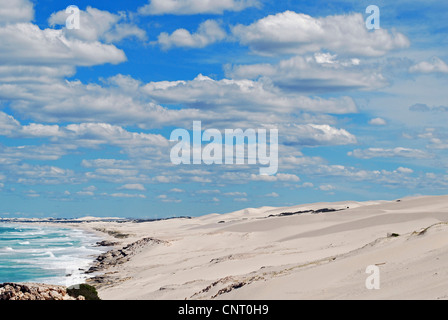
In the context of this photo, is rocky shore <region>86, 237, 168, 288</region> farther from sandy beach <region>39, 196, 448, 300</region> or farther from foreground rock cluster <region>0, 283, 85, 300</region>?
foreground rock cluster <region>0, 283, 85, 300</region>

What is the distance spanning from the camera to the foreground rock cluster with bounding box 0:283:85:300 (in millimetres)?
18938

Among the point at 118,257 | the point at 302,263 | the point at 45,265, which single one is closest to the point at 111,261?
the point at 118,257

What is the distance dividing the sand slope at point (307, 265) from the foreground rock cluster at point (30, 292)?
20.4 feet

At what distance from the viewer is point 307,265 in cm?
2658

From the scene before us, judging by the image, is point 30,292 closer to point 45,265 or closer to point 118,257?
point 45,265

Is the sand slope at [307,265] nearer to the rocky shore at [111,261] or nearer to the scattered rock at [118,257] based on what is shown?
the rocky shore at [111,261]

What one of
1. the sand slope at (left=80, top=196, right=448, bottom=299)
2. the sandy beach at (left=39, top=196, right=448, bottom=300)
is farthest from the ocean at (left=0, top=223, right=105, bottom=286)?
the sand slope at (left=80, top=196, right=448, bottom=299)

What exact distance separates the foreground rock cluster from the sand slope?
6227mm

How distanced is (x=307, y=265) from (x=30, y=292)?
12762mm
